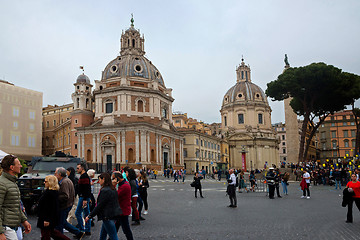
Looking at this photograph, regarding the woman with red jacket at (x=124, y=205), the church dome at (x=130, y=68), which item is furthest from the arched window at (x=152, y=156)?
the woman with red jacket at (x=124, y=205)

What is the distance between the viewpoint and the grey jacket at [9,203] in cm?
450

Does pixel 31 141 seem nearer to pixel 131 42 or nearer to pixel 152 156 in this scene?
pixel 152 156

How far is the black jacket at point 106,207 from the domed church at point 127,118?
40539 mm

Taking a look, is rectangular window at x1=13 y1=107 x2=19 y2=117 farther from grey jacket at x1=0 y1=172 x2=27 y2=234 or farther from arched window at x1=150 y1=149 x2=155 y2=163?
grey jacket at x1=0 y1=172 x2=27 y2=234

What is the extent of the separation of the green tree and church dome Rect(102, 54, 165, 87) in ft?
76.4

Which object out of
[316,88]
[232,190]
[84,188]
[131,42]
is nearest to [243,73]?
[131,42]

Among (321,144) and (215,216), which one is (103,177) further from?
(321,144)

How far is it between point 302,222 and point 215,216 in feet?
8.80

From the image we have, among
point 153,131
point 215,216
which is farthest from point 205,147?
point 215,216

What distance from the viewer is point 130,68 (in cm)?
5388

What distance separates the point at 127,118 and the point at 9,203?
46500 millimetres

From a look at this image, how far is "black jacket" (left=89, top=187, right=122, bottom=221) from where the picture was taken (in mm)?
6176

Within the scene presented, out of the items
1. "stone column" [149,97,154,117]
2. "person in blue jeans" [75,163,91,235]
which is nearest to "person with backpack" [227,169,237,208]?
"person in blue jeans" [75,163,91,235]

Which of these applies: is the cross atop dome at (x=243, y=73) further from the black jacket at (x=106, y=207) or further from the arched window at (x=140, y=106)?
the black jacket at (x=106, y=207)
